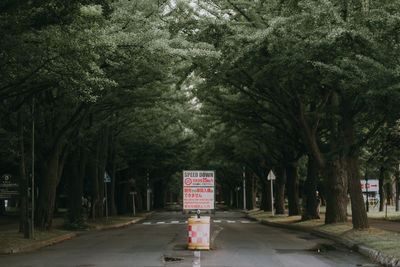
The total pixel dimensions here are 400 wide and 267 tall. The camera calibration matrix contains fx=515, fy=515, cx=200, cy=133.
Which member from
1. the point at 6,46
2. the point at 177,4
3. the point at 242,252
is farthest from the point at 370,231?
the point at 6,46

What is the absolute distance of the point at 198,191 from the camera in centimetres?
1573

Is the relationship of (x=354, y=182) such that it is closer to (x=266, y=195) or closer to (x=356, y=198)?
(x=356, y=198)

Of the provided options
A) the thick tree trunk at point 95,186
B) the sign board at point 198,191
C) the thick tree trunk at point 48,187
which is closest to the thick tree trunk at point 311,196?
the thick tree trunk at point 95,186

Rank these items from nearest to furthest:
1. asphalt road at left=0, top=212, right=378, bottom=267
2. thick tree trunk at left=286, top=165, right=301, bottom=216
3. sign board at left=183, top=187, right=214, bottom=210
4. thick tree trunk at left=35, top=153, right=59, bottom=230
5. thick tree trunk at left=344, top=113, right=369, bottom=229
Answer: asphalt road at left=0, top=212, right=378, bottom=267 < sign board at left=183, top=187, right=214, bottom=210 < thick tree trunk at left=344, top=113, right=369, bottom=229 < thick tree trunk at left=35, top=153, right=59, bottom=230 < thick tree trunk at left=286, top=165, right=301, bottom=216

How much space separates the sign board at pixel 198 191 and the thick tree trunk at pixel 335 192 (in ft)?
34.0

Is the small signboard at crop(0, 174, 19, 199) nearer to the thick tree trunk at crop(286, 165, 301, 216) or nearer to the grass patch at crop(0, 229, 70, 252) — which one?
the grass patch at crop(0, 229, 70, 252)

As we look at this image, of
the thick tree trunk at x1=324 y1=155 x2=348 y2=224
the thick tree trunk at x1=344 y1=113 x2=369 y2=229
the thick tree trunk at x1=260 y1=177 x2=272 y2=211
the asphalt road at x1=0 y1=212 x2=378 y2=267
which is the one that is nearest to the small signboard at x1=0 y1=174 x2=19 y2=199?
the asphalt road at x1=0 y1=212 x2=378 y2=267

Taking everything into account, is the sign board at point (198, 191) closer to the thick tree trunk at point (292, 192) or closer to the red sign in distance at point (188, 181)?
the red sign in distance at point (188, 181)

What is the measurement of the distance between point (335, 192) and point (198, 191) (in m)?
11.2

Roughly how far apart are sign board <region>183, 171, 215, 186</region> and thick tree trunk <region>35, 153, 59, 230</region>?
9.56 meters

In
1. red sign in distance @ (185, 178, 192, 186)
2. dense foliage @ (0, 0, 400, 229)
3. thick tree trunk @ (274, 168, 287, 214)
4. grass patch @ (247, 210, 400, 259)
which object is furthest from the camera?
thick tree trunk @ (274, 168, 287, 214)

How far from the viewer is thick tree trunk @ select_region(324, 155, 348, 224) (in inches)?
960

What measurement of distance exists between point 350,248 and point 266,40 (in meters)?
7.81

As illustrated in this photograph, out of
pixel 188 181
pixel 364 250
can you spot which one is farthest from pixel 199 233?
pixel 364 250
